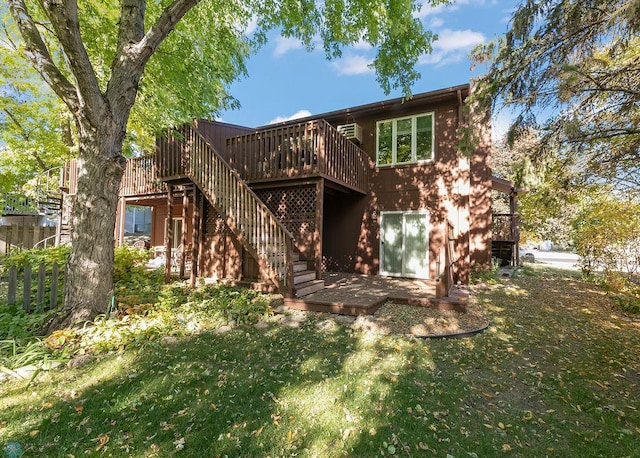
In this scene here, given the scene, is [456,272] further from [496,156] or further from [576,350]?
[496,156]

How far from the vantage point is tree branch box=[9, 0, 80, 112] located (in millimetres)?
4117

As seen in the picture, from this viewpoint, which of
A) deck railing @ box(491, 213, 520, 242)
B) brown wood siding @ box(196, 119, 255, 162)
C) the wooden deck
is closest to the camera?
the wooden deck

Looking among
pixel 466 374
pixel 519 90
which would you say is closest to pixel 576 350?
pixel 466 374

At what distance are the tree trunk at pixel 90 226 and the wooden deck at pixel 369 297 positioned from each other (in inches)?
128

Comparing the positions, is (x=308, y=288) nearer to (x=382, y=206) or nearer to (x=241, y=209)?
(x=241, y=209)

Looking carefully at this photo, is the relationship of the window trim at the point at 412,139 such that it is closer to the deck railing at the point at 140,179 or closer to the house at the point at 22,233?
the deck railing at the point at 140,179

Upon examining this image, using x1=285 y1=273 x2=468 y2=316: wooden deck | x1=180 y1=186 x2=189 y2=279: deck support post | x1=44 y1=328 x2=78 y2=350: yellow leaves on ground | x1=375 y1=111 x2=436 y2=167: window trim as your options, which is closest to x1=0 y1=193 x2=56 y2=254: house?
x1=180 y1=186 x2=189 y2=279: deck support post

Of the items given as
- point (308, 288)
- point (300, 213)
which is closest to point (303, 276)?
point (308, 288)

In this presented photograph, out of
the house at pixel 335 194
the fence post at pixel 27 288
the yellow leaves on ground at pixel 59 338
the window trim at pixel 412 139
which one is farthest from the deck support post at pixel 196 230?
the window trim at pixel 412 139

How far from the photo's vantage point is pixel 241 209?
666cm

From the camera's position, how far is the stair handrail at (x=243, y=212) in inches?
243

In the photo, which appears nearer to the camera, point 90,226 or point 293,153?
point 90,226

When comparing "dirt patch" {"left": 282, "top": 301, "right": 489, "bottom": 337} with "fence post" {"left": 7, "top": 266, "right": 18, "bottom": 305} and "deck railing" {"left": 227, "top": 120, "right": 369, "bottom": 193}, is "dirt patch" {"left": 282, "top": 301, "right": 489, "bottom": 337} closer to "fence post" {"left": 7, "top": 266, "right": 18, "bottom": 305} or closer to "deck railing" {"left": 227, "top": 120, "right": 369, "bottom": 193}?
"deck railing" {"left": 227, "top": 120, "right": 369, "bottom": 193}

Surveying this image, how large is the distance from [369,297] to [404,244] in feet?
11.6
